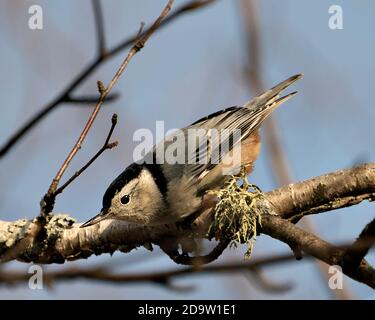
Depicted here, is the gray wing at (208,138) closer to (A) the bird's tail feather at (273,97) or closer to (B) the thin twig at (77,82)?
(A) the bird's tail feather at (273,97)

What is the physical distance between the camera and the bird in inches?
116

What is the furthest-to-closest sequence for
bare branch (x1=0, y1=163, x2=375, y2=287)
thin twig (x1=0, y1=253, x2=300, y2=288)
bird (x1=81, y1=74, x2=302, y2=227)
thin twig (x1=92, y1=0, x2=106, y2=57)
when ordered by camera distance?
bird (x1=81, y1=74, x2=302, y2=227), bare branch (x1=0, y1=163, x2=375, y2=287), thin twig (x1=92, y1=0, x2=106, y2=57), thin twig (x1=0, y1=253, x2=300, y2=288)

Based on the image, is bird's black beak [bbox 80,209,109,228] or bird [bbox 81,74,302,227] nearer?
bird's black beak [bbox 80,209,109,228]

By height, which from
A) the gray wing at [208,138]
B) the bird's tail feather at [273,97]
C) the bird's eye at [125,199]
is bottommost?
the bird's eye at [125,199]

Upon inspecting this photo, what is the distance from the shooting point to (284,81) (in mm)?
3518

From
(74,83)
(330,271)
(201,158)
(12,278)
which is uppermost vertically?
(201,158)

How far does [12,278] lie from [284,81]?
2900 mm

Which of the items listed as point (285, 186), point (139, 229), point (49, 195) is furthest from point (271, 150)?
point (139, 229)

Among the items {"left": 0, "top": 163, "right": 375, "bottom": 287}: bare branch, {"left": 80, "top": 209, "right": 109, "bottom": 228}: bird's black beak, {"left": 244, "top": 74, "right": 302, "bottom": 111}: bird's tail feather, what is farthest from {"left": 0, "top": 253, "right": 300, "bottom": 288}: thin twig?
{"left": 244, "top": 74, "right": 302, "bottom": 111}: bird's tail feather

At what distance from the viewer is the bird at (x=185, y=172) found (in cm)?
295

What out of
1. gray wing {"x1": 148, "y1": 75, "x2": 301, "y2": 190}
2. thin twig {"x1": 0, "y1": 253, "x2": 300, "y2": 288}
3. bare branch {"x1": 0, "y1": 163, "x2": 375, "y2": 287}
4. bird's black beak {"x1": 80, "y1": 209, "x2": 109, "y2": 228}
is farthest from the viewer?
gray wing {"x1": 148, "y1": 75, "x2": 301, "y2": 190}

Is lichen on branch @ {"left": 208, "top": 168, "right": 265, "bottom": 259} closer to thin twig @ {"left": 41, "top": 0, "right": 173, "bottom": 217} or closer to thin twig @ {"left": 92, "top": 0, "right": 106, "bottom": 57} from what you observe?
thin twig @ {"left": 41, "top": 0, "right": 173, "bottom": 217}

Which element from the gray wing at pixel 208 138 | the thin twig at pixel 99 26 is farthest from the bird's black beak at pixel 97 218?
the thin twig at pixel 99 26

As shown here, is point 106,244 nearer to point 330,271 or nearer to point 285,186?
Answer: point 285,186
